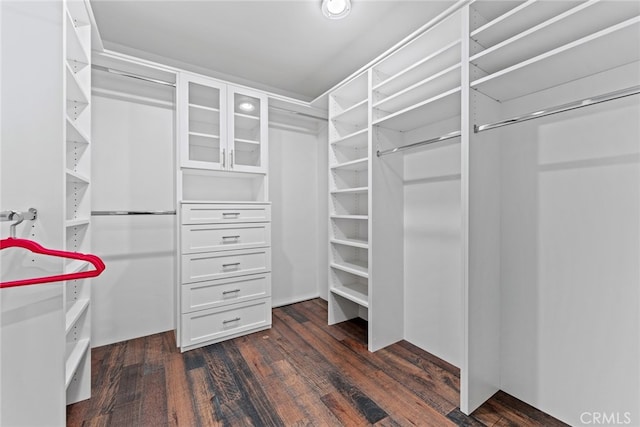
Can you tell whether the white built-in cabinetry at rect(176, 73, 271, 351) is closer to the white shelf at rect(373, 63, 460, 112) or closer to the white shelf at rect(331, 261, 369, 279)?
the white shelf at rect(331, 261, 369, 279)

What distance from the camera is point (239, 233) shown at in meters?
2.38

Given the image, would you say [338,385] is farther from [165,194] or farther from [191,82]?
[191,82]

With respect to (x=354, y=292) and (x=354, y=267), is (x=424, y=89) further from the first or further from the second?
(x=354, y=292)

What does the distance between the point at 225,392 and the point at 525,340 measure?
182 cm

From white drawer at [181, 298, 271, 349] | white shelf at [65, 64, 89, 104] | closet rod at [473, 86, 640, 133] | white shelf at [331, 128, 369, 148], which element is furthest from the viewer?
white shelf at [331, 128, 369, 148]

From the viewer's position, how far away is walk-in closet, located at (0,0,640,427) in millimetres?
1087

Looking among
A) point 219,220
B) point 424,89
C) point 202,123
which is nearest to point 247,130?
point 202,123

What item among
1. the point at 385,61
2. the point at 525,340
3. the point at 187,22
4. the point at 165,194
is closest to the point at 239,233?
the point at 165,194

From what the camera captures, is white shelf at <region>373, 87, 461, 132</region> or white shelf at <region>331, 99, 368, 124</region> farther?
white shelf at <region>331, 99, 368, 124</region>

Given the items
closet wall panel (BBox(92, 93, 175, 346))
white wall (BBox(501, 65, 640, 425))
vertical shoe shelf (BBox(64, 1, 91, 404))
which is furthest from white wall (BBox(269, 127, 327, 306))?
white wall (BBox(501, 65, 640, 425))

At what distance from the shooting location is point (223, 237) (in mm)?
2309

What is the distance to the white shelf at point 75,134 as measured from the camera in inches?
54.6

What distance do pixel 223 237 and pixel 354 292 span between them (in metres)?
1.26

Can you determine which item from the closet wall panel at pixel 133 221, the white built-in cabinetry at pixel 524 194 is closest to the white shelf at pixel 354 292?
the white built-in cabinetry at pixel 524 194
